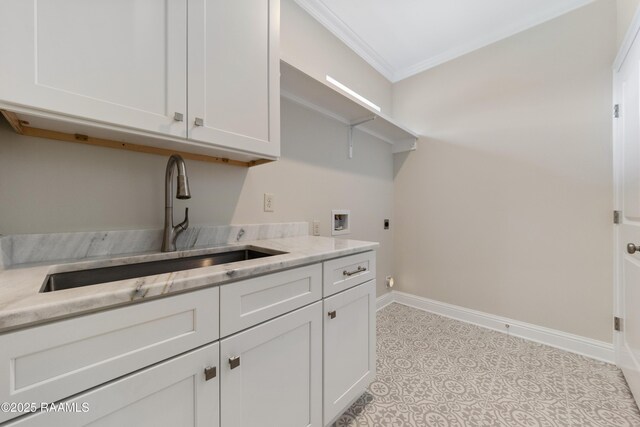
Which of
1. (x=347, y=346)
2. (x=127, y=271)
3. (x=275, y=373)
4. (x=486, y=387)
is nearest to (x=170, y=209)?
(x=127, y=271)

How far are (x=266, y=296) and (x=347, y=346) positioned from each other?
0.59 m

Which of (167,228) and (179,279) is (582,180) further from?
(167,228)

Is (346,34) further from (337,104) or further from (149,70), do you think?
(149,70)

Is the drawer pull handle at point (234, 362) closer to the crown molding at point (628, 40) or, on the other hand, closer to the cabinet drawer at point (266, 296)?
the cabinet drawer at point (266, 296)

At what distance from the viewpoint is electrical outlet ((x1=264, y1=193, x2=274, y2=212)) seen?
1.62 m

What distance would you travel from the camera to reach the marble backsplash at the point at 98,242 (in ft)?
2.82

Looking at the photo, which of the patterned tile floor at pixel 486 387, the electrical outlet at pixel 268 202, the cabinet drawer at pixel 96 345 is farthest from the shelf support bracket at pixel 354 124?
the cabinet drawer at pixel 96 345

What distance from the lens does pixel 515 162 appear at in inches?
81.7

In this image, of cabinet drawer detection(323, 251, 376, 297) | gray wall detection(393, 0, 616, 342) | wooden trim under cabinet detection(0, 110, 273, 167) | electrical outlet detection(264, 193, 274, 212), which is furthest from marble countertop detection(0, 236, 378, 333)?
gray wall detection(393, 0, 616, 342)

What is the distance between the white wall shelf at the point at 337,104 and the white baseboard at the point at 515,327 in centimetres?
168

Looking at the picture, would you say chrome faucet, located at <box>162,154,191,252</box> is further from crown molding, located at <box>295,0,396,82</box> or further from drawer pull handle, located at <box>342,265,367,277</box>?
crown molding, located at <box>295,0,396,82</box>

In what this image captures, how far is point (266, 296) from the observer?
868mm

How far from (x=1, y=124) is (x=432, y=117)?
117 inches

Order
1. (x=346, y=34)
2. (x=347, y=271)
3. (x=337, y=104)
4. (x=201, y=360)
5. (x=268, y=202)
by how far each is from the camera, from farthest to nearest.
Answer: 1. (x=346, y=34)
2. (x=337, y=104)
3. (x=268, y=202)
4. (x=347, y=271)
5. (x=201, y=360)
